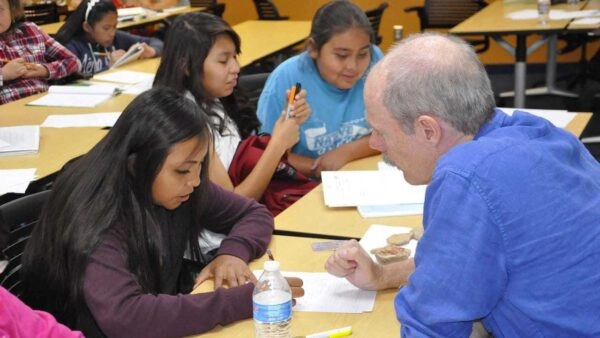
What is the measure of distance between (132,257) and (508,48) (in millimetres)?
4487

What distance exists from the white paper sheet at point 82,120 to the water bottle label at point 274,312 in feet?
6.79

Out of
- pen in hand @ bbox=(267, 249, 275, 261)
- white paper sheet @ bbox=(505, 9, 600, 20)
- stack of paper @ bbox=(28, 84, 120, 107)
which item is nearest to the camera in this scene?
pen in hand @ bbox=(267, 249, 275, 261)

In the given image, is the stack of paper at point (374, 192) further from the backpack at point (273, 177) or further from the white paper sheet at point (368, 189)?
the backpack at point (273, 177)

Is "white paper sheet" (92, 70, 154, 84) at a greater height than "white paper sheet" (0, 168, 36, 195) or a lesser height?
lesser

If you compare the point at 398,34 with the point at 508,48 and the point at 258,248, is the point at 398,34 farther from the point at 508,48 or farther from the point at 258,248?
the point at 258,248

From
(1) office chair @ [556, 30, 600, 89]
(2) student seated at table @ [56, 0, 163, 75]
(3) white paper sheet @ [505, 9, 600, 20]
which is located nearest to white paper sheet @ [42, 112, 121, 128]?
(2) student seated at table @ [56, 0, 163, 75]

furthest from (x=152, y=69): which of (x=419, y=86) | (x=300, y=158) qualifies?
(x=419, y=86)

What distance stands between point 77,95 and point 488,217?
321 centimetres

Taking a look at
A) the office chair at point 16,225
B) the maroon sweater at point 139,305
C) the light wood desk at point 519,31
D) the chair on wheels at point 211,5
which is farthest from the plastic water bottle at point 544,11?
the maroon sweater at point 139,305

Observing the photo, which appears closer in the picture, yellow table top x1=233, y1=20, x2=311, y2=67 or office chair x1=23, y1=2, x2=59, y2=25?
yellow table top x1=233, y1=20, x2=311, y2=67

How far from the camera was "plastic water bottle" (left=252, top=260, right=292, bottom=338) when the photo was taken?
1589mm

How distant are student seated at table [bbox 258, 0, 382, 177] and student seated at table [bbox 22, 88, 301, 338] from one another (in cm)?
103

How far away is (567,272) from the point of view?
1.30m

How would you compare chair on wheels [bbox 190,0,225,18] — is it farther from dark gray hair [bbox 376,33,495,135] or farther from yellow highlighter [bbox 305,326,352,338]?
dark gray hair [bbox 376,33,495,135]
